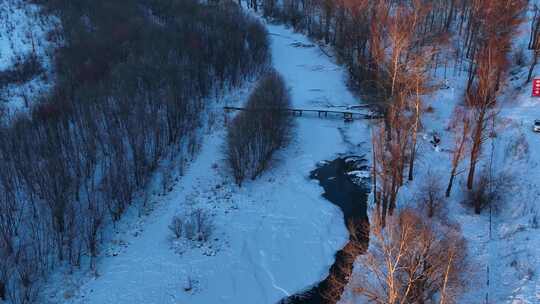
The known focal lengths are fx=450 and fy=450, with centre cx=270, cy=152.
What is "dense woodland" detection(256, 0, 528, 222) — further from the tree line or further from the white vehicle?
the white vehicle

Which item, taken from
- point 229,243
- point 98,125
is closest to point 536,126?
point 229,243

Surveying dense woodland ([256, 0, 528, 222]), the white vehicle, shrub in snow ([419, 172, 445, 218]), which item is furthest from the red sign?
shrub in snow ([419, 172, 445, 218])

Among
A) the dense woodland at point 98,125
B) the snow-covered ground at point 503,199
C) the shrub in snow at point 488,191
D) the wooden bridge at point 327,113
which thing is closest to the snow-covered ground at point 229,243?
the dense woodland at point 98,125

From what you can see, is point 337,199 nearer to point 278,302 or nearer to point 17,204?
point 278,302

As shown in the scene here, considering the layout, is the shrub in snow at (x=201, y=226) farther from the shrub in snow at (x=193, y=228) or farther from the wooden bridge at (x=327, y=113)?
the wooden bridge at (x=327, y=113)

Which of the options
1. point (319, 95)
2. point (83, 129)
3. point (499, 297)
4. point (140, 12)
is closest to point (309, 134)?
point (319, 95)

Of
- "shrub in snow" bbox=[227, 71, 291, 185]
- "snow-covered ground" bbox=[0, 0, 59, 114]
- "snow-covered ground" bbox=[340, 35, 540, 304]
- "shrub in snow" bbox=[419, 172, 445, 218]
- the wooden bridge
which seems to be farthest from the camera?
the wooden bridge
